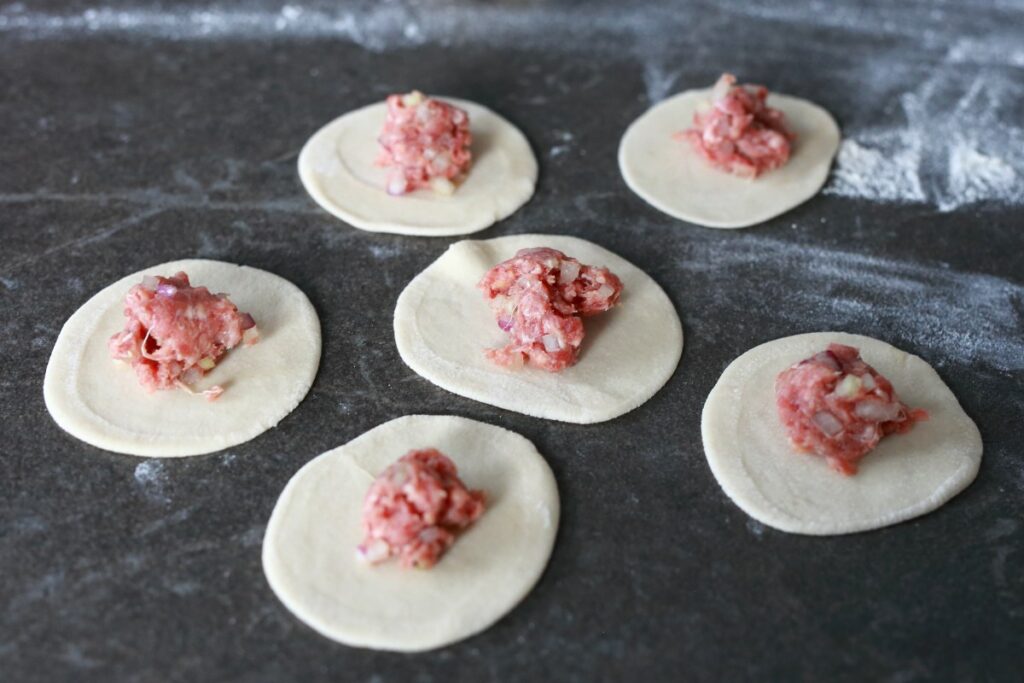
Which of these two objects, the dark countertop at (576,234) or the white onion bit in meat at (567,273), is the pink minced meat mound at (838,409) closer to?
the dark countertop at (576,234)

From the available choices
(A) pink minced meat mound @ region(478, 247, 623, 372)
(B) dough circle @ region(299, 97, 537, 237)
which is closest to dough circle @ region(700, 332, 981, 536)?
(A) pink minced meat mound @ region(478, 247, 623, 372)

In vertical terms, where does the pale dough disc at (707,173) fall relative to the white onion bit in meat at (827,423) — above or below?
above

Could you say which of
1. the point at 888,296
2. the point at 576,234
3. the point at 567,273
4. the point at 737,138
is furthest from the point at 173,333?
the point at 888,296

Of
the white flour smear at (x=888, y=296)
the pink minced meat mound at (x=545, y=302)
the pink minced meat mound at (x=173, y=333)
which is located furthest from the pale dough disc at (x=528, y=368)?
the pink minced meat mound at (x=173, y=333)

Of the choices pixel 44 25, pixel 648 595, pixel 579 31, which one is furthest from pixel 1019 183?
pixel 44 25

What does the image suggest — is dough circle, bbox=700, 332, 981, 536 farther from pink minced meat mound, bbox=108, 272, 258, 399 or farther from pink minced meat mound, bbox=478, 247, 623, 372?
pink minced meat mound, bbox=108, 272, 258, 399

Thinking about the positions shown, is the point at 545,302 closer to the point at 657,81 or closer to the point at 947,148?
the point at 657,81
